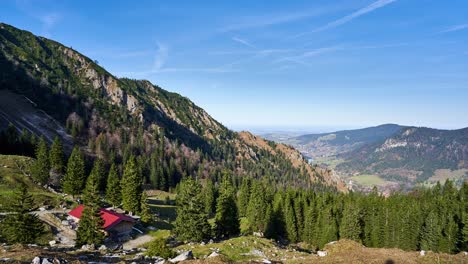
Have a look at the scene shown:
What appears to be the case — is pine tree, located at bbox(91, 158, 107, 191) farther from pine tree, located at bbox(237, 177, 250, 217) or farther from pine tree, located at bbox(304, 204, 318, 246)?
pine tree, located at bbox(304, 204, 318, 246)

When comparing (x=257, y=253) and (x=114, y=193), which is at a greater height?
(x=114, y=193)

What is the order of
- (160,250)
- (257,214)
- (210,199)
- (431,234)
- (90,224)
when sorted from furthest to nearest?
1. (210,199)
2. (257,214)
3. (431,234)
4. (90,224)
5. (160,250)

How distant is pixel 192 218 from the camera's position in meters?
51.8

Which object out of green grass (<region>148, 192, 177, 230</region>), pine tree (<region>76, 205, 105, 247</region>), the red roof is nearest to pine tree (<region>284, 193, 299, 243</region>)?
green grass (<region>148, 192, 177, 230</region>)

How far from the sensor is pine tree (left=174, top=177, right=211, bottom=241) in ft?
170

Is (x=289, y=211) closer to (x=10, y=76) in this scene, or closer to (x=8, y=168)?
(x=8, y=168)

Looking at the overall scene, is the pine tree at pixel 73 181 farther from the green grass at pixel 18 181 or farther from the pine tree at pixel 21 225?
the pine tree at pixel 21 225

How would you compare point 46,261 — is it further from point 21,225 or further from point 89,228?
→ point 89,228

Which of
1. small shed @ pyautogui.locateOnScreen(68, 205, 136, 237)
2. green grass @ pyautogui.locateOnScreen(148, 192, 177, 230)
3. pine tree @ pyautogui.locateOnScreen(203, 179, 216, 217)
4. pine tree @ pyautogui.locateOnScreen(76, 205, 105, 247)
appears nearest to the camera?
pine tree @ pyautogui.locateOnScreen(76, 205, 105, 247)

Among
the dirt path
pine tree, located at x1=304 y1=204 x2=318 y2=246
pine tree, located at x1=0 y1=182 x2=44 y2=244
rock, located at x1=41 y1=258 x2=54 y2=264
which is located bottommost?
pine tree, located at x1=304 y1=204 x2=318 y2=246

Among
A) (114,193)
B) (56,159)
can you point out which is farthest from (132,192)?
(56,159)

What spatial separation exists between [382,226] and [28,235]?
78570 millimetres

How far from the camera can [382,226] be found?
8019 centimetres

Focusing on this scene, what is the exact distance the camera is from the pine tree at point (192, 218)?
51.8 metres
